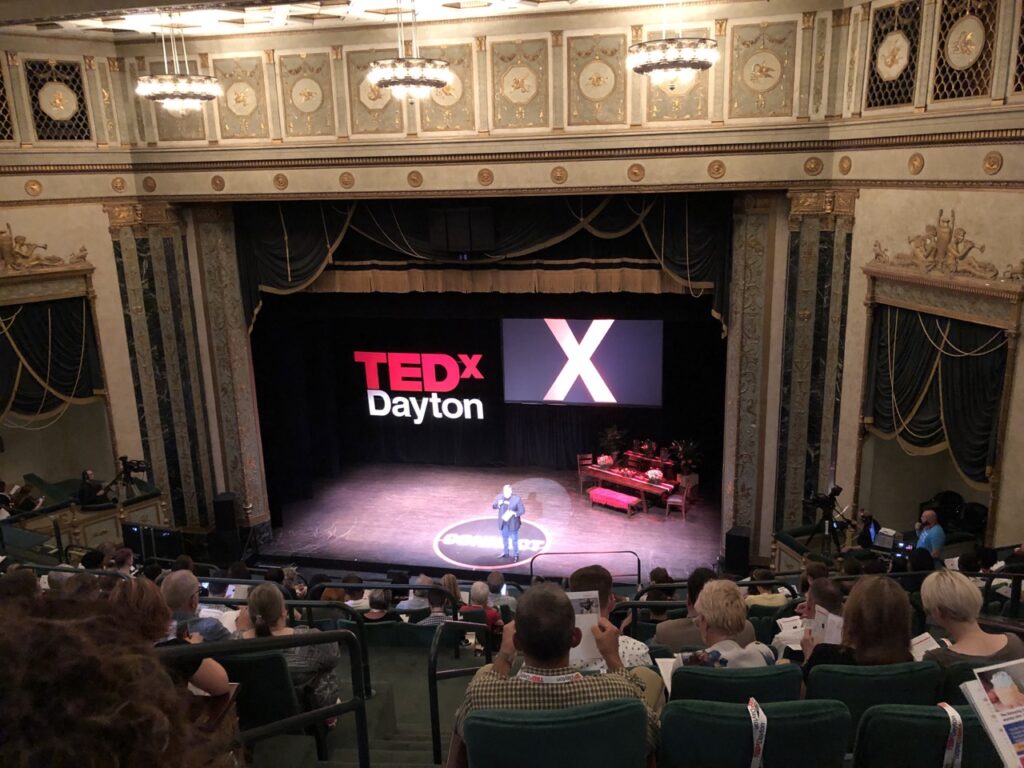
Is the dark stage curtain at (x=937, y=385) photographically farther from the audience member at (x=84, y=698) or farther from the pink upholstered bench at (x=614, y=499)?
the audience member at (x=84, y=698)

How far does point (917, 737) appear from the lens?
2.42 meters

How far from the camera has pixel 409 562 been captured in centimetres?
1113

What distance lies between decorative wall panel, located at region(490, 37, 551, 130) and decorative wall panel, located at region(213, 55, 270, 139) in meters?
2.96

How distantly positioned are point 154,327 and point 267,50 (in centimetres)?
396

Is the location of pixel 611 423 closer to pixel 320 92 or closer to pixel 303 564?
pixel 303 564

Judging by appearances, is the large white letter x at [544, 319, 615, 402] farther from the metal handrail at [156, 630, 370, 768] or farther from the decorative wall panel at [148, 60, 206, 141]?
the metal handrail at [156, 630, 370, 768]

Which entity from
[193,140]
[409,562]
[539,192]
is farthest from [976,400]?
[193,140]

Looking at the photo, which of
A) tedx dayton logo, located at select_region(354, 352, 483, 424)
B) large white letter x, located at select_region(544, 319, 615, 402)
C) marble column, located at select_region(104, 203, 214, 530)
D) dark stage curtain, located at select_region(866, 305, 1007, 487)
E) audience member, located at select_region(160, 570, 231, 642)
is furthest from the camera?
tedx dayton logo, located at select_region(354, 352, 483, 424)

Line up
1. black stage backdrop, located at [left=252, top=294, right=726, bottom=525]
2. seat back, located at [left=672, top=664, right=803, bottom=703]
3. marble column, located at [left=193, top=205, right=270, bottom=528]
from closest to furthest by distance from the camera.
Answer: seat back, located at [left=672, top=664, right=803, bottom=703], marble column, located at [left=193, top=205, right=270, bottom=528], black stage backdrop, located at [left=252, top=294, right=726, bottom=525]

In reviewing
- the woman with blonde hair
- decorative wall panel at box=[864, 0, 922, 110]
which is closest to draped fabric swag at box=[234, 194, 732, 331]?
decorative wall panel at box=[864, 0, 922, 110]

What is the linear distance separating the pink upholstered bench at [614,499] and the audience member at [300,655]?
9.09m

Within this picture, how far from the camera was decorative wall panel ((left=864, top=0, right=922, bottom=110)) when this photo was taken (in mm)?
7457

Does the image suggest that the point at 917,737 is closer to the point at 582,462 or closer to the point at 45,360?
the point at 45,360

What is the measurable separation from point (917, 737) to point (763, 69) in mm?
7720
